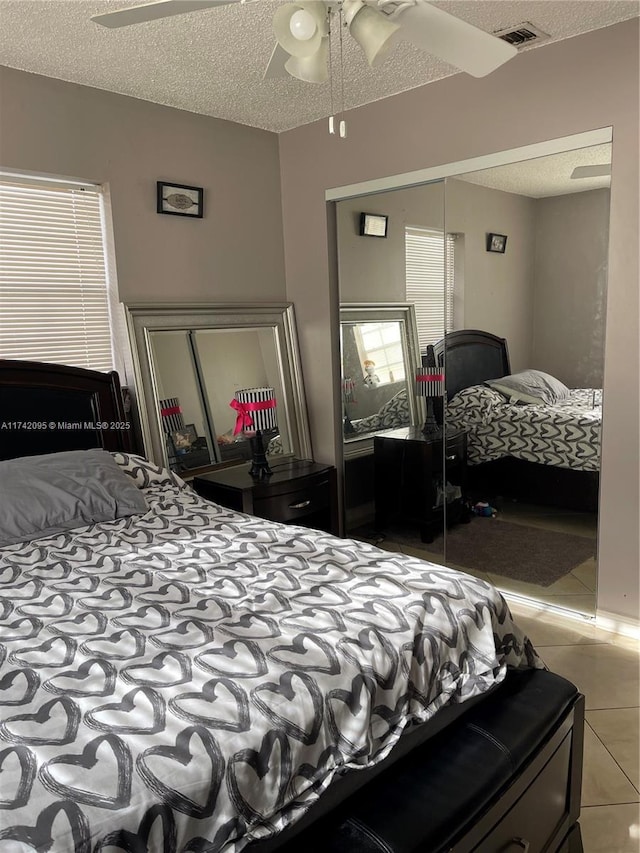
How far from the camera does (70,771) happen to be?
42.6 inches

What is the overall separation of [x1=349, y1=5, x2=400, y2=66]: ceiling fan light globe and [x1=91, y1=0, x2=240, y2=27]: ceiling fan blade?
0.32 m

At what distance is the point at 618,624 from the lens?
298 cm

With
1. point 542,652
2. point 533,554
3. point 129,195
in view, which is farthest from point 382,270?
point 542,652

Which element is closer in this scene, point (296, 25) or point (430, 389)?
point (296, 25)

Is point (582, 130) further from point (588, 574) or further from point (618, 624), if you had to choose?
point (618, 624)

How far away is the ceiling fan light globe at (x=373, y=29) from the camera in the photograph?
1.68 meters

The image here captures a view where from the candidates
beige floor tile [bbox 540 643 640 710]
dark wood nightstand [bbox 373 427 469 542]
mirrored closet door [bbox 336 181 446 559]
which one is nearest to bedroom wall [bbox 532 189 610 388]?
mirrored closet door [bbox 336 181 446 559]

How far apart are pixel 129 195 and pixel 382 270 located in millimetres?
1401

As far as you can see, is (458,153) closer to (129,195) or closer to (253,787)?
(129,195)

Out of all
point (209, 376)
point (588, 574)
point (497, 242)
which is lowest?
point (588, 574)

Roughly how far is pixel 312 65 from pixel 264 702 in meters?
1.62

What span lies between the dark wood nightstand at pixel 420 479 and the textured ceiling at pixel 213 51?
5.93ft

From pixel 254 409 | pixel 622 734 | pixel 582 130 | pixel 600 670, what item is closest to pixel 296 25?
pixel 582 130

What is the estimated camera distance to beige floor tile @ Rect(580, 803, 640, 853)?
183cm
